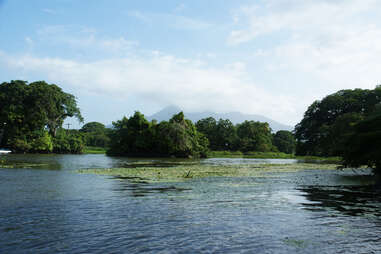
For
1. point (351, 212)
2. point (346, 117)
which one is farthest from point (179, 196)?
point (346, 117)

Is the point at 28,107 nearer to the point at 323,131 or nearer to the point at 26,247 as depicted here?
the point at 323,131

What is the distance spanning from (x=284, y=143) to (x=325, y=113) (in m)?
48.9

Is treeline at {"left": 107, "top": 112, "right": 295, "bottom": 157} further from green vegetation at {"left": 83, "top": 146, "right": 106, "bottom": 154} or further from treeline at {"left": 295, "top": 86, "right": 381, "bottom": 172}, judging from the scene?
treeline at {"left": 295, "top": 86, "right": 381, "bottom": 172}

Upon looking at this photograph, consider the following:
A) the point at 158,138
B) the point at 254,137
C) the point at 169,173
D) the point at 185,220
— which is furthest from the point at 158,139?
the point at 185,220

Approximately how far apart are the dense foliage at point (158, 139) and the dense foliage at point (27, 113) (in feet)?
58.9

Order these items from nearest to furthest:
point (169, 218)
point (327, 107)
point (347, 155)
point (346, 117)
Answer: point (169, 218) < point (347, 155) < point (346, 117) < point (327, 107)

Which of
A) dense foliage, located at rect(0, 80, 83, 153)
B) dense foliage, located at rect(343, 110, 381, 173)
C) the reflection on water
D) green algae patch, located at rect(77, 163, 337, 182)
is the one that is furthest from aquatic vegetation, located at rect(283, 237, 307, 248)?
dense foliage, located at rect(0, 80, 83, 153)

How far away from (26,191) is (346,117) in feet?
151

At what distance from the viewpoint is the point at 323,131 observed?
72.0 m

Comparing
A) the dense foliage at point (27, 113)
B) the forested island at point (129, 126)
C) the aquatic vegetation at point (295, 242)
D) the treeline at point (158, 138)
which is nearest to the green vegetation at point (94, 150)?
the forested island at point (129, 126)

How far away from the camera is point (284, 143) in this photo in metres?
126

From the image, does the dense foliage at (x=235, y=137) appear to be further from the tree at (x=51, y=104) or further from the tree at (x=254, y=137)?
the tree at (x=51, y=104)

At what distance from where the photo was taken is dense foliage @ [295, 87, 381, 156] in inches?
2699

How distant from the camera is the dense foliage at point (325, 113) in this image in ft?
225
